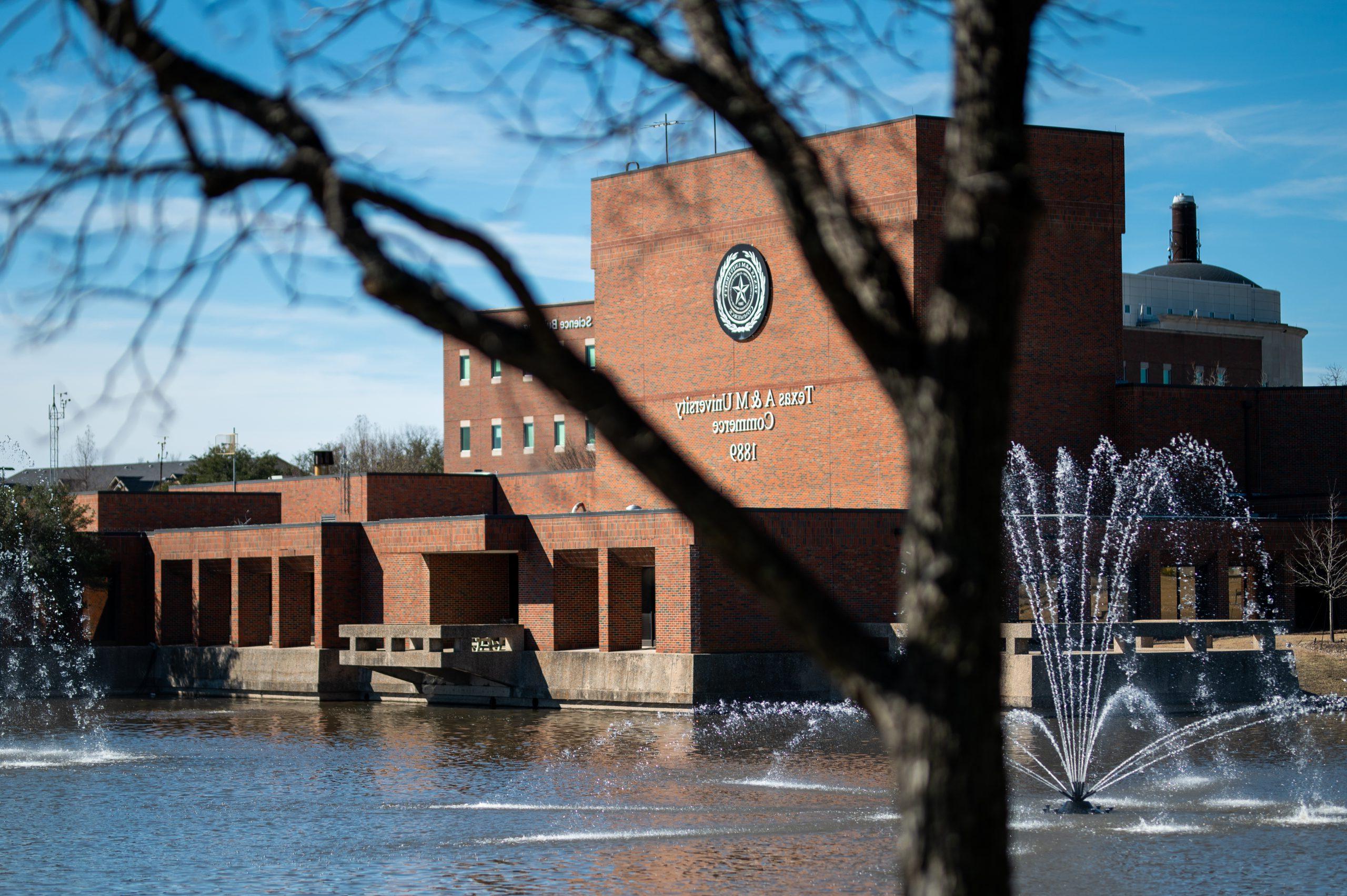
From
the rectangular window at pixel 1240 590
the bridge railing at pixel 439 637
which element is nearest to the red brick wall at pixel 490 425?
the bridge railing at pixel 439 637

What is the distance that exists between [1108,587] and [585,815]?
968 inches

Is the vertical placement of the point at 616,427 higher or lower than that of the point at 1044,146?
lower

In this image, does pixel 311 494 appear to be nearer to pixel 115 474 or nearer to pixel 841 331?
pixel 841 331

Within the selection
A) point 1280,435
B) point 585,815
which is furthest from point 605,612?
point 1280,435

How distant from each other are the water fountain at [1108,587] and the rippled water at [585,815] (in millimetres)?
1437

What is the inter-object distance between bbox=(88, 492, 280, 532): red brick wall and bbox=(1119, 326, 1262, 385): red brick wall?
39485 mm

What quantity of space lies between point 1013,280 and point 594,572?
36817 mm

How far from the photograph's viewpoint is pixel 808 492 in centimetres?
4547

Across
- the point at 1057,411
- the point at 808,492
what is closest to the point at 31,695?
the point at 808,492

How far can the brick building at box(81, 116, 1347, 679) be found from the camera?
38562 millimetres

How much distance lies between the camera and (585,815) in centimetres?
2012

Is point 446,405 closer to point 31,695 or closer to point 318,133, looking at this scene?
point 31,695

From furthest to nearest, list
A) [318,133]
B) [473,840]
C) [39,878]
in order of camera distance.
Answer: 1. [473,840]
2. [39,878]
3. [318,133]

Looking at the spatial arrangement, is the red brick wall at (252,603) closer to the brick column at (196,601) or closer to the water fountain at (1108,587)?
the brick column at (196,601)
